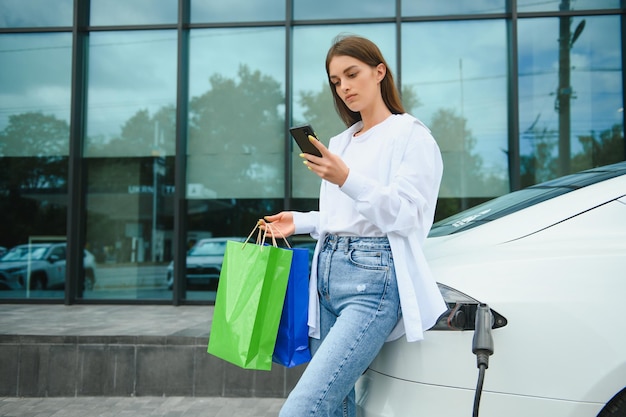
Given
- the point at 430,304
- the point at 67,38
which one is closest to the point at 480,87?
the point at 67,38

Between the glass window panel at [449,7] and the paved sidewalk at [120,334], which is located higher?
the glass window panel at [449,7]

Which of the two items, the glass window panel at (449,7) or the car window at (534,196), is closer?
the car window at (534,196)

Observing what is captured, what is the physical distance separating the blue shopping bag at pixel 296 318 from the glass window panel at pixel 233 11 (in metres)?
5.69

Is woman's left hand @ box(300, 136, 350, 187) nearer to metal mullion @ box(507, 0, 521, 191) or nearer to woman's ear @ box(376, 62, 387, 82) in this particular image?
woman's ear @ box(376, 62, 387, 82)

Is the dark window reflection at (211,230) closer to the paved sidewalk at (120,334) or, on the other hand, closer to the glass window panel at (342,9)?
the paved sidewalk at (120,334)

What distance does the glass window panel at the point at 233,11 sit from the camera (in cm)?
695

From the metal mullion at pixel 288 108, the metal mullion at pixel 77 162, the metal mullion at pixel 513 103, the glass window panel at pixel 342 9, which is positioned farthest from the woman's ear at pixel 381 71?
the metal mullion at pixel 77 162

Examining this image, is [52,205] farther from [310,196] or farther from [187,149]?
[310,196]

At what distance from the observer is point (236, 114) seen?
6.96 metres

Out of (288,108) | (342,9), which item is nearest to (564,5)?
(342,9)

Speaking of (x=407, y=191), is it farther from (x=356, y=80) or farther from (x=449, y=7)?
(x=449, y=7)

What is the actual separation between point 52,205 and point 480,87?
562 centimetres

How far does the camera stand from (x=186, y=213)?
689 centimetres

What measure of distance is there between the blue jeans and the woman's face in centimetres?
46
